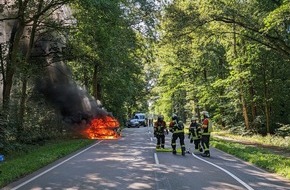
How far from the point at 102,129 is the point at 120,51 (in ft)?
25.6

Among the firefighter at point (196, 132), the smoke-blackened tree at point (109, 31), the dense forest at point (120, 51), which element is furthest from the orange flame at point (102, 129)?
the firefighter at point (196, 132)

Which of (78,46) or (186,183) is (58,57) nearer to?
(78,46)

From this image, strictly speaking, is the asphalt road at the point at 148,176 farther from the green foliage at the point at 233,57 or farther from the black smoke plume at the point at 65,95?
the black smoke plume at the point at 65,95

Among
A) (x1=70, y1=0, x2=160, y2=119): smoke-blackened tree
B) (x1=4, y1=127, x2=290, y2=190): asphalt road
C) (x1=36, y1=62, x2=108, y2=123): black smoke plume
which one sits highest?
(x1=70, y1=0, x2=160, y2=119): smoke-blackened tree

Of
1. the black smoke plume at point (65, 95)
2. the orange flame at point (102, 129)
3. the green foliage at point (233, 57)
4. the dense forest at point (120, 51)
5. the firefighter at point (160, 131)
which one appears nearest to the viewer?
the firefighter at point (160, 131)

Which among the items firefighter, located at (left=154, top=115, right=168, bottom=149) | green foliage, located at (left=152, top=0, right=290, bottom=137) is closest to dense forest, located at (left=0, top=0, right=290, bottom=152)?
green foliage, located at (left=152, top=0, right=290, bottom=137)

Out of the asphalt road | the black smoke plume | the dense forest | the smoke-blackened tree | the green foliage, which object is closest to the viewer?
the asphalt road

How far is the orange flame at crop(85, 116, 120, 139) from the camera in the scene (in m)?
29.9

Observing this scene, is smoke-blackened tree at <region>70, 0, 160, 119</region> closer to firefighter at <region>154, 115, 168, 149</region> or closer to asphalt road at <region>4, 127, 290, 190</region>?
firefighter at <region>154, 115, 168, 149</region>

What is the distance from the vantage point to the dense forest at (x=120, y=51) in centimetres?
1959

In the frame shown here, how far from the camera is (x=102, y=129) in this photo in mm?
30469

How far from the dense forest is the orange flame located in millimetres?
736

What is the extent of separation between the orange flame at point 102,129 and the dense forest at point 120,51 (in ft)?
2.41

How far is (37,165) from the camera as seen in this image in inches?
505
